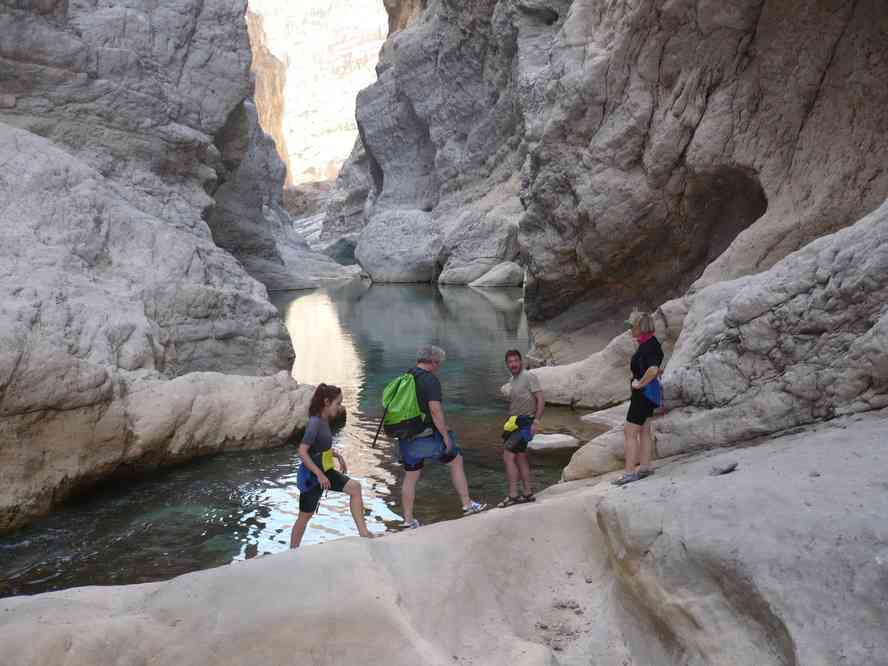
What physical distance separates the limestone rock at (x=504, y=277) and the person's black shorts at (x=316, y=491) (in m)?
33.7

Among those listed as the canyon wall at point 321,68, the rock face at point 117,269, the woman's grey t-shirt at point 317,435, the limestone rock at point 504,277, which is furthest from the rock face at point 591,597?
the canyon wall at point 321,68

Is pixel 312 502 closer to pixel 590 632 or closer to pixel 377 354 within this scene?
pixel 590 632

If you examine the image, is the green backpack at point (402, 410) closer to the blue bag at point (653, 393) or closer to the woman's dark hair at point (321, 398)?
the woman's dark hair at point (321, 398)

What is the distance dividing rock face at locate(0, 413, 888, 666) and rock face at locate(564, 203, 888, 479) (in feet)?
3.37

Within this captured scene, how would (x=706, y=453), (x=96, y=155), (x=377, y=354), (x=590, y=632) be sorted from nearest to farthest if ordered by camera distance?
1. (x=590, y=632)
2. (x=706, y=453)
3. (x=96, y=155)
4. (x=377, y=354)

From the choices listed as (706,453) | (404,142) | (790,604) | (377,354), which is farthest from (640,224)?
(404,142)

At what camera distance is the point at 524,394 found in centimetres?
727

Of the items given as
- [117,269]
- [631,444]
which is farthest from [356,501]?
[117,269]

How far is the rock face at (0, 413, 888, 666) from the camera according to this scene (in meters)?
3.28

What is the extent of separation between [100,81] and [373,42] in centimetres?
15001

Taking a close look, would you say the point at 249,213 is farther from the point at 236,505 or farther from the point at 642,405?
the point at 642,405

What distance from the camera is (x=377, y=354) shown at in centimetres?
1944

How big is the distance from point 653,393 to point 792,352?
1032 millimetres

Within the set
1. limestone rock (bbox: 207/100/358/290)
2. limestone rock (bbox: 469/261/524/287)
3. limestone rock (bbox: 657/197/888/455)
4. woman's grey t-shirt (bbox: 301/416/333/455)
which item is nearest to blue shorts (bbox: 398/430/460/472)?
woman's grey t-shirt (bbox: 301/416/333/455)
